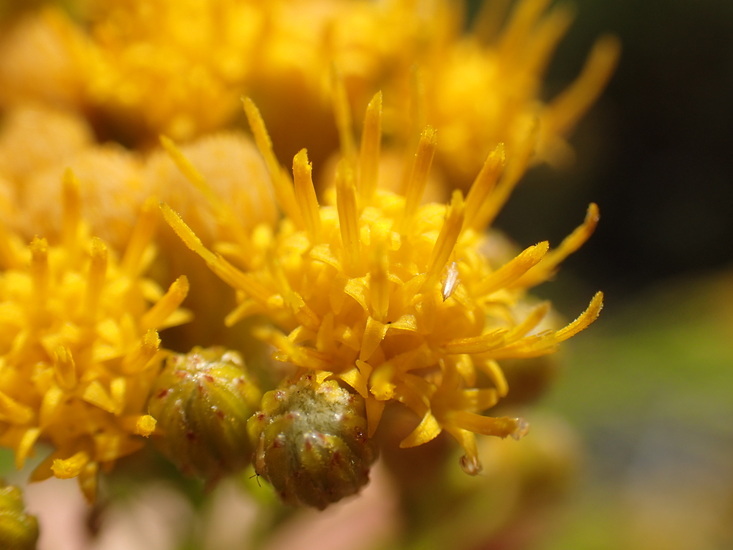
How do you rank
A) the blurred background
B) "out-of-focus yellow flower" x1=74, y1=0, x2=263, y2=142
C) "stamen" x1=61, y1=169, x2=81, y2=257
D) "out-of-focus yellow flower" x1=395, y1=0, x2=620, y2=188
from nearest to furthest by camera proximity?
"stamen" x1=61, y1=169, x2=81, y2=257 < "out-of-focus yellow flower" x1=74, y1=0, x2=263, y2=142 < "out-of-focus yellow flower" x1=395, y1=0, x2=620, y2=188 < the blurred background

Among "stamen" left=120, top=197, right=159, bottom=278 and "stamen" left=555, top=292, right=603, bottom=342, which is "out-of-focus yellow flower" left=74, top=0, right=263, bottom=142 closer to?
"stamen" left=120, top=197, right=159, bottom=278

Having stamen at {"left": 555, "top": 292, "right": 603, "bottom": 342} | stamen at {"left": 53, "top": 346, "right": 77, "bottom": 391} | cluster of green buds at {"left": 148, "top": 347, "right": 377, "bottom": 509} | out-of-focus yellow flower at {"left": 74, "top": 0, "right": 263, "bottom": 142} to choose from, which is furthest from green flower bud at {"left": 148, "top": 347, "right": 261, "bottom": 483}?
out-of-focus yellow flower at {"left": 74, "top": 0, "right": 263, "bottom": 142}

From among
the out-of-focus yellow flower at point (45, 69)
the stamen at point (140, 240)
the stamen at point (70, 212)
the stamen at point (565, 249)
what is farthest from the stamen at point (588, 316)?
the out-of-focus yellow flower at point (45, 69)

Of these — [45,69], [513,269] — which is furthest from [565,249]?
[45,69]

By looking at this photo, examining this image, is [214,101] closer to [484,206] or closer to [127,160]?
[127,160]

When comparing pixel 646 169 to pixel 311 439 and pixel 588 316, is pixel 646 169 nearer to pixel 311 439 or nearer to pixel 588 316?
pixel 588 316
